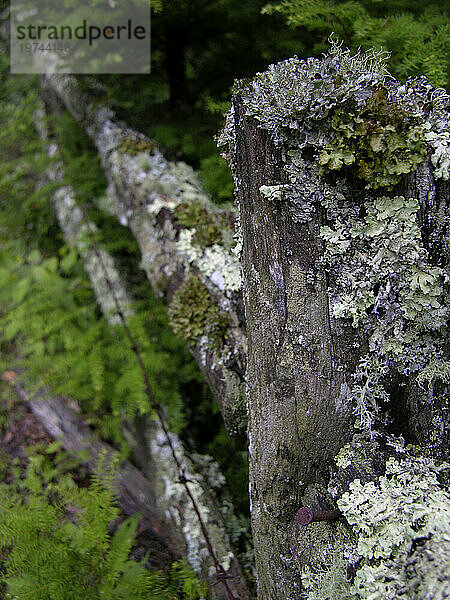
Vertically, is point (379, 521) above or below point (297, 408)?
below

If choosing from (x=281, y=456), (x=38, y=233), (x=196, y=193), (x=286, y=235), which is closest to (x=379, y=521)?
(x=281, y=456)

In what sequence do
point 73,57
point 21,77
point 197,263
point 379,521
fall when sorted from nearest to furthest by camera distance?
point 379,521, point 197,263, point 73,57, point 21,77

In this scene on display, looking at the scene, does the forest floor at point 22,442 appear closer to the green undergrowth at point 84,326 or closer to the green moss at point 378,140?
the green undergrowth at point 84,326

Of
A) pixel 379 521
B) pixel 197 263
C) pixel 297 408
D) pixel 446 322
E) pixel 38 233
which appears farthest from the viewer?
pixel 38 233

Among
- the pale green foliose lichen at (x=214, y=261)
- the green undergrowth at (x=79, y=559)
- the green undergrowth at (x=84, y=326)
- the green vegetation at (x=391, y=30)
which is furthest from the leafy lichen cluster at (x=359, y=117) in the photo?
the green undergrowth at (x=79, y=559)

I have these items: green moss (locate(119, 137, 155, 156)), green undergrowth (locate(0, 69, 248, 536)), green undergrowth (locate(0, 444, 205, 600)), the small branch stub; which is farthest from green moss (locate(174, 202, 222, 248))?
the small branch stub

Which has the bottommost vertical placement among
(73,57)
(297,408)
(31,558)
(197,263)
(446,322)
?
(31,558)

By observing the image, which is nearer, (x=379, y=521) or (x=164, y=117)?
(x=379, y=521)

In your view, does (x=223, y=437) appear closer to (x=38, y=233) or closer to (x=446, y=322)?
(x=446, y=322)
